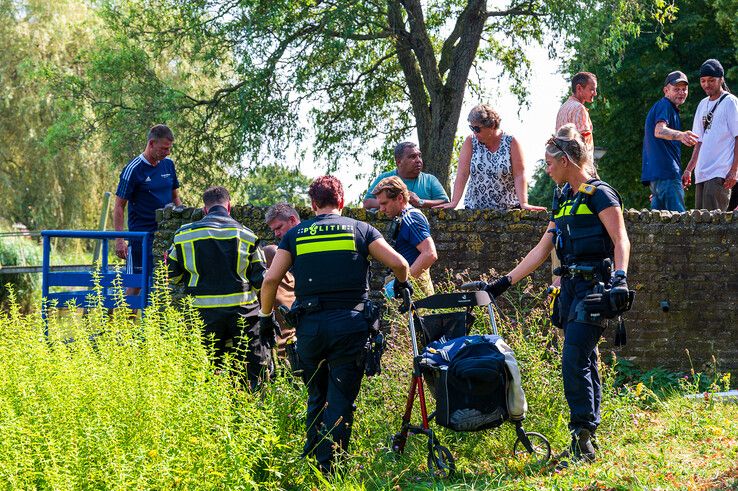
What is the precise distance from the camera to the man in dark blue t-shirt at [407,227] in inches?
286

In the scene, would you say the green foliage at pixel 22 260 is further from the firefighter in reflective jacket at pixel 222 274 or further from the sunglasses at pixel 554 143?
the sunglasses at pixel 554 143

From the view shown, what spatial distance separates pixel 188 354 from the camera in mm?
5980

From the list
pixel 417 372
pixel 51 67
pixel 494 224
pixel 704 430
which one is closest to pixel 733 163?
pixel 494 224

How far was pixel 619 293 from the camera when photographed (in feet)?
19.1

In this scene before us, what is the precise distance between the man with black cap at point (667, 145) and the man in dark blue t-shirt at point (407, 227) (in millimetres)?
4335

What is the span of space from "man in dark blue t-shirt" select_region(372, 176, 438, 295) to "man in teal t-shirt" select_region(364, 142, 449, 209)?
4.53ft

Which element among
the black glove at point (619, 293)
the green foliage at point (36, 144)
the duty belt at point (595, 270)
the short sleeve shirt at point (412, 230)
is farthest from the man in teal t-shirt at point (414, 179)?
the green foliage at point (36, 144)

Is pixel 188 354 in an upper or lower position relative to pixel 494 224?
lower

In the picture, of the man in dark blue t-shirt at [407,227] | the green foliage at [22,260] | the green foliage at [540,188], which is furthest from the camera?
the green foliage at [540,188]

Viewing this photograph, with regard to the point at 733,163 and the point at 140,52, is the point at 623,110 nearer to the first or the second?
the point at 140,52

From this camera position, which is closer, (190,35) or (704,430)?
(704,430)

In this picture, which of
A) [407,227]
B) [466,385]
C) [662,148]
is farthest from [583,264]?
[662,148]

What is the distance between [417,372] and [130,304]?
404cm

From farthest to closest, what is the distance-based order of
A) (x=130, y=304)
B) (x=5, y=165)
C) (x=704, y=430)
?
(x=5, y=165) < (x=130, y=304) < (x=704, y=430)
